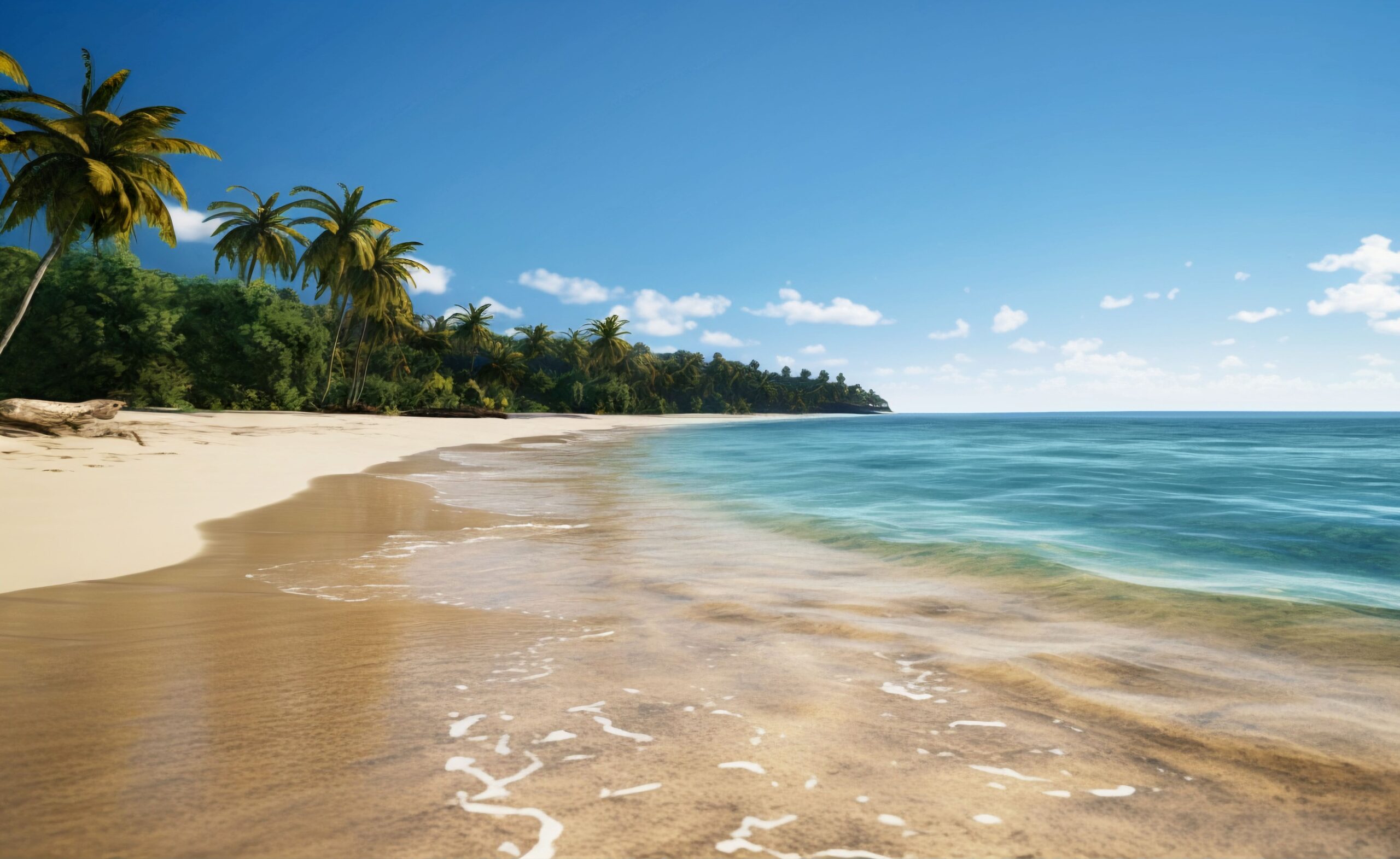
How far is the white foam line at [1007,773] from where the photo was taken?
8.08 feet

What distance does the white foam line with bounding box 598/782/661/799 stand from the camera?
2232 mm

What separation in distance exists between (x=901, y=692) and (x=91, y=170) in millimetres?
25409

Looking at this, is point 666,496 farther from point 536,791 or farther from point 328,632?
point 536,791

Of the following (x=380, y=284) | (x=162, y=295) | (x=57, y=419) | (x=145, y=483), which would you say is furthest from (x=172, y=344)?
(x=145, y=483)

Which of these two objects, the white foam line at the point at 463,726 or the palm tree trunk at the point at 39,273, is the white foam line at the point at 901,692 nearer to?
the white foam line at the point at 463,726

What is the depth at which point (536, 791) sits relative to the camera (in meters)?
2.24

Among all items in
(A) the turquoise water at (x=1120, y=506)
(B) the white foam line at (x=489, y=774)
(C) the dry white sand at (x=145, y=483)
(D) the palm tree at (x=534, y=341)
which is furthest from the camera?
(D) the palm tree at (x=534, y=341)

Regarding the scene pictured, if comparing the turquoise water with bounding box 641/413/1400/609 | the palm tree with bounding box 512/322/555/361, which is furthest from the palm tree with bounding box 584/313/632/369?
the turquoise water with bounding box 641/413/1400/609

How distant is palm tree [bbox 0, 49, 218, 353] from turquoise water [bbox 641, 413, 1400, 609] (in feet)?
57.0

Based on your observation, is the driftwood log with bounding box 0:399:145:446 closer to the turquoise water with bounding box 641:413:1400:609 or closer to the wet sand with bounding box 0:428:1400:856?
the turquoise water with bounding box 641:413:1400:609

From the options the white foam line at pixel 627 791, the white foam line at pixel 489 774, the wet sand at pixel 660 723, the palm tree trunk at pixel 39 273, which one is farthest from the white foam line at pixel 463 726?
the palm tree trunk at pixel 39 273

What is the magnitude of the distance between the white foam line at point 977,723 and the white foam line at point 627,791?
1376 mm

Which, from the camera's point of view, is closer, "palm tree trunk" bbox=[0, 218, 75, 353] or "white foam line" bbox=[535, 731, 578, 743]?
"white foam line" bbox=[535, 731, 578, 743]

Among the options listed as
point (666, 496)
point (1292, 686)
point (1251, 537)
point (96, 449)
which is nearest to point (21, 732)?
point (1292, 686)
